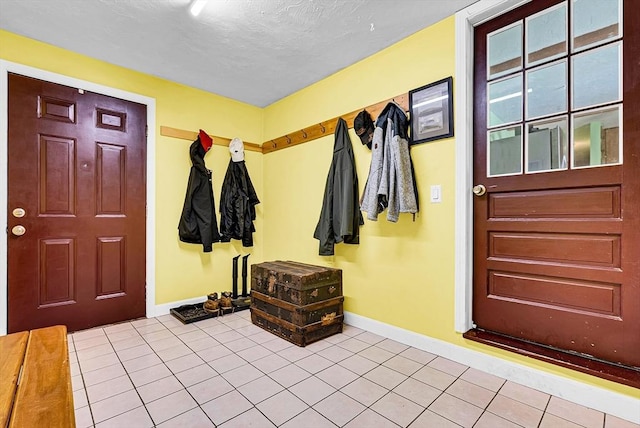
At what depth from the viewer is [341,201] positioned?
8.79ft

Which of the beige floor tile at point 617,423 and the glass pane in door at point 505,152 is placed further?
the glass pane in door at point 505,152

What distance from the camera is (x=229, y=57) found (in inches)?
104

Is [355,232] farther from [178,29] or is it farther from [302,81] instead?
[178,29]

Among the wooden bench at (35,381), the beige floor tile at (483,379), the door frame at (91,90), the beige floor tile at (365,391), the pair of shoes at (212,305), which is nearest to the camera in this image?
the wooden bench at (35,381)

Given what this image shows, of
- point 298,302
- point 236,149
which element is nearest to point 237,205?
point 236,149

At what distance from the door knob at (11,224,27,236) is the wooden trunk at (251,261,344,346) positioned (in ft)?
5.97

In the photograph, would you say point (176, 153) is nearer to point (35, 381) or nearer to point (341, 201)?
point (341, 201)

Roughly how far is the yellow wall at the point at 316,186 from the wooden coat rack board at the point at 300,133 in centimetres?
6

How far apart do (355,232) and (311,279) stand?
0.59 m

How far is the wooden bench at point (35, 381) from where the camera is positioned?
26.2 inches

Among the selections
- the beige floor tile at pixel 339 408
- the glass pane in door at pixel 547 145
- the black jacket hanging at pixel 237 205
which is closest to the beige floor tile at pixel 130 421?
the beige floor tile at pixel 339 408

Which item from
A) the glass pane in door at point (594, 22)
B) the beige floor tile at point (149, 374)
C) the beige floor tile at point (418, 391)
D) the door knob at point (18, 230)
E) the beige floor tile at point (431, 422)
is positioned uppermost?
the glass pane in door at point (594, 22)

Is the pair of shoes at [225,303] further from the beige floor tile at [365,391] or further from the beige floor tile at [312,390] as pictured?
the beige floor tile at [365,391]

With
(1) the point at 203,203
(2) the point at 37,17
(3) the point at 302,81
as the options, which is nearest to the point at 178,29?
(2) the point at 37,17
